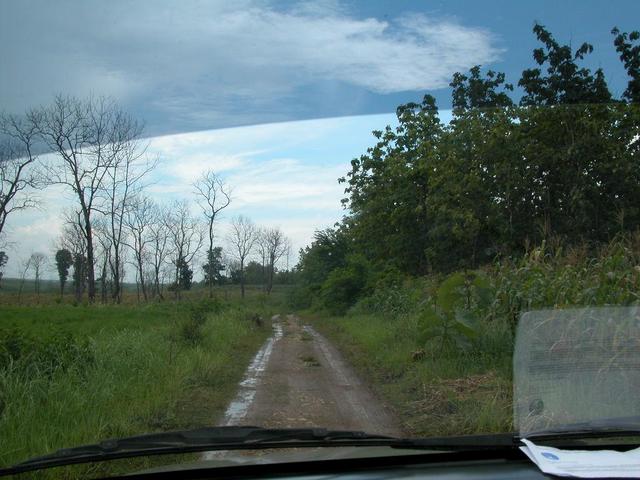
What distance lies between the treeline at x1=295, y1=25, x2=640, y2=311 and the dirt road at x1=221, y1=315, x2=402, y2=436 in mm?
3958

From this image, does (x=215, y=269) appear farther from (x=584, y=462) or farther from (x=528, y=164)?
(x=584, y=462)

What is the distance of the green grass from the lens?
245 inches

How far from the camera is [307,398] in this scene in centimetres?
810

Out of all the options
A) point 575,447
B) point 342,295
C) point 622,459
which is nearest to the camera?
point 622,459

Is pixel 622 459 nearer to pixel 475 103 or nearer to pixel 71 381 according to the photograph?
pixel 71 381

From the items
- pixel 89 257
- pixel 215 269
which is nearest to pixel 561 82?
pixel 89 257

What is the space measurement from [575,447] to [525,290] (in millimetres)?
5642

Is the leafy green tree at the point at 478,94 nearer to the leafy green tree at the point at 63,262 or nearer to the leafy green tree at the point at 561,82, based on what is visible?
the leafy green tree at the point at 561,82

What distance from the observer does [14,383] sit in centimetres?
672

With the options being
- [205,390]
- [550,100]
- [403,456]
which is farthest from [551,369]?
[550,100]

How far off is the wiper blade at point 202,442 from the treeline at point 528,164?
16.8 feet

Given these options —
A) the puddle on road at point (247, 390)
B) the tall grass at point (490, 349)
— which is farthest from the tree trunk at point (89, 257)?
the tall grass at point (490, 349)

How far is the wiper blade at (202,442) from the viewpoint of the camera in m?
3.35

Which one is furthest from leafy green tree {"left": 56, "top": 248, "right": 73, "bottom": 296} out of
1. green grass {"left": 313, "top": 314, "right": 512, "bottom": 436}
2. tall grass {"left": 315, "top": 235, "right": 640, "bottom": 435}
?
tall grass {"left": 315, "top": 235, "right": 640, "bottom": 435}
